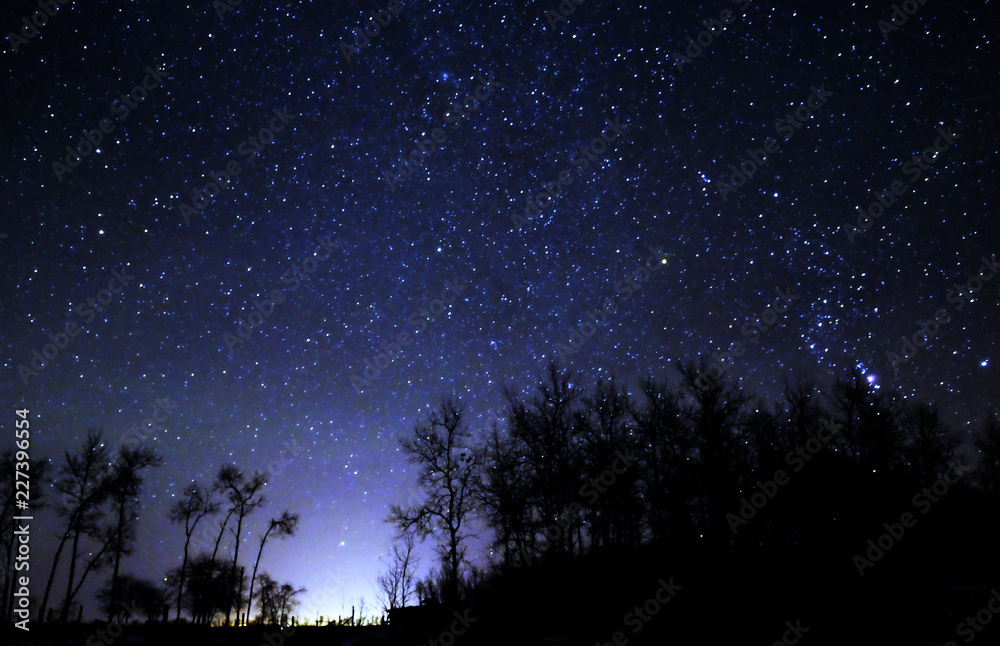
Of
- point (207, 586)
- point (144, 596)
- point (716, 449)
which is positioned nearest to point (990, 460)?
point (716, 449)

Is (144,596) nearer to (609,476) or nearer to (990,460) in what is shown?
(609,476)

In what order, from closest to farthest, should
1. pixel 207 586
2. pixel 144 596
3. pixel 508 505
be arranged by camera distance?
pixel 508 505, pixel 207 586, pixel 144 596

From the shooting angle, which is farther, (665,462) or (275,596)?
(275,596)

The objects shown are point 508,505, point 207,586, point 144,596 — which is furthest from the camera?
point 144,596

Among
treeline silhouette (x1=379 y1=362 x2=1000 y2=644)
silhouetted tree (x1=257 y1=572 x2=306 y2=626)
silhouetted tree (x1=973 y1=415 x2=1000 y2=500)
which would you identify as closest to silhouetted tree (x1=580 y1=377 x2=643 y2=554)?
treeline silhouette (x1=379 y1=362 x2=1000 y2=644)

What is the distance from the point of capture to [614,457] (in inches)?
1420

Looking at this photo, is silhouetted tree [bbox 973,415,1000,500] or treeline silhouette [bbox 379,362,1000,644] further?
silhouetted tree [bbox 973,415,1000,500]

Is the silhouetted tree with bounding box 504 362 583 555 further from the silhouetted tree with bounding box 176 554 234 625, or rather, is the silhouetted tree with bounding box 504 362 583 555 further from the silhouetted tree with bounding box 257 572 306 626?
the silhouetted tree with bounding box 257 572 306 626

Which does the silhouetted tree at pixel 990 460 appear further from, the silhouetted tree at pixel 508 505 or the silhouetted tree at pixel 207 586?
the silhouetted tree at pixel 207 586

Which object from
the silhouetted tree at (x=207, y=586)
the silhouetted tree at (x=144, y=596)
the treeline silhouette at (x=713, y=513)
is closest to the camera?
the treeline silhouette at (x=713, y=513)

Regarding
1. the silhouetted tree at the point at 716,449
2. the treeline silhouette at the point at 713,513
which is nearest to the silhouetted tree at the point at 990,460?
the treeline silhouette at the point at 713,513

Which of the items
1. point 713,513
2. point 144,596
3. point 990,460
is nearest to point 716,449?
point 713,513

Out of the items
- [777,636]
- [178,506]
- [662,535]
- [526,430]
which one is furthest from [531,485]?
[178,506]

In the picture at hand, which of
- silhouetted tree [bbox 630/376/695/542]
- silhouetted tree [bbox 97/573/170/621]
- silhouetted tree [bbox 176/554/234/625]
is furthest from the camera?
silhouetted tree [bbox 97/573/170/621]
